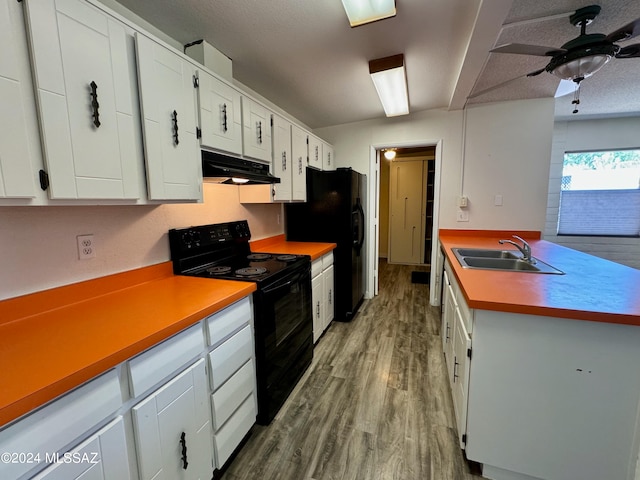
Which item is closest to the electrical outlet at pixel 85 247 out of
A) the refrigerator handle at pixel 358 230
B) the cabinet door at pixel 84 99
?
the cabinet door at pixel 84 99

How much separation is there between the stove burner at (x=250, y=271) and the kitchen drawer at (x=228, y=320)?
224mm

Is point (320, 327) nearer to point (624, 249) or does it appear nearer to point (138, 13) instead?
point (138, 13)

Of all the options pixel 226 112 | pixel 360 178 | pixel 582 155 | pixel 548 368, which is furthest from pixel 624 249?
pixel 226 112

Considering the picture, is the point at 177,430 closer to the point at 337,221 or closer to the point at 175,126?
the point at 175,126

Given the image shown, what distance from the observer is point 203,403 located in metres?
1.22

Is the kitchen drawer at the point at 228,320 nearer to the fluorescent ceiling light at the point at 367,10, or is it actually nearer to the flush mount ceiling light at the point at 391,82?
the fluorescent ceiling light at the point at 367,10

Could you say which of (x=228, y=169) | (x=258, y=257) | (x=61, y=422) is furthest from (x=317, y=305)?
(x=61, y=422)

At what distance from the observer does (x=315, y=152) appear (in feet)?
10.1

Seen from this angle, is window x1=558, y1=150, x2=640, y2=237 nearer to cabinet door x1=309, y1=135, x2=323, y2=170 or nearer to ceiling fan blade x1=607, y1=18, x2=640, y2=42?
ceiling fan blade x1=607, y1=18, x2=640, y2=42

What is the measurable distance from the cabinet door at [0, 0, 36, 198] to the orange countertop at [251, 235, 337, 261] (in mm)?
1762

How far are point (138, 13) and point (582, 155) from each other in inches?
215

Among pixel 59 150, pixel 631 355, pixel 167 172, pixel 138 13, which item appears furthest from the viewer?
pixel 138 13

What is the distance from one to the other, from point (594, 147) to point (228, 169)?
5.06 metres

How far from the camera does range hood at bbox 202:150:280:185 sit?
158 cm
